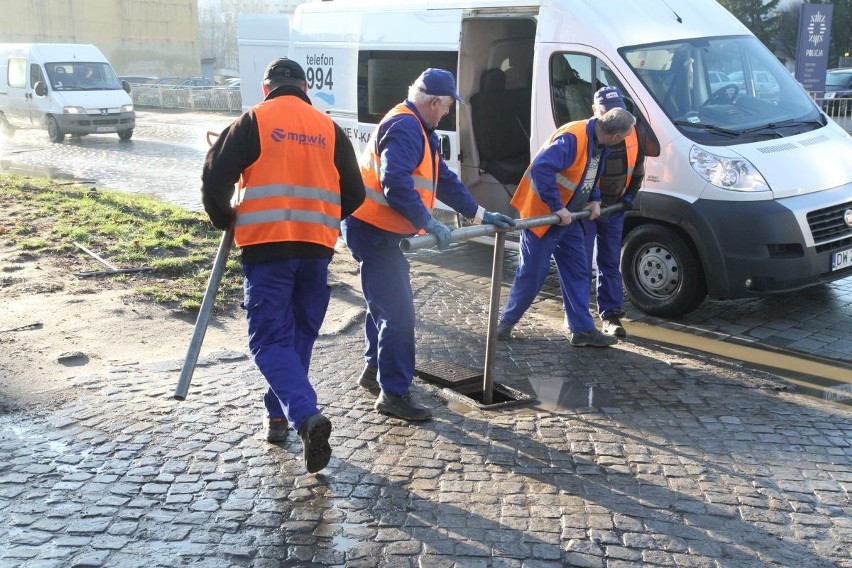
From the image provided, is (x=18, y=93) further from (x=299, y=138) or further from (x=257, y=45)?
(x=299, y=138)

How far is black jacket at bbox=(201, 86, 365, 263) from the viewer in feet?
14.5

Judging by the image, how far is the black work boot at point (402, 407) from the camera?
5.32 metres

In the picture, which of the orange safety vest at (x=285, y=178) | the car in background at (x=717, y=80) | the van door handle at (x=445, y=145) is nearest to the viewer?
the orange safety vest at (x=285, y=178)

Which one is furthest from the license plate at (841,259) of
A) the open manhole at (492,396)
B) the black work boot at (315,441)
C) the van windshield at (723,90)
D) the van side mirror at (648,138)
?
the black work boot at (315,441)

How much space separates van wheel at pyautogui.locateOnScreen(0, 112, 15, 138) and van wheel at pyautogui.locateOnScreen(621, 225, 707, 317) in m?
20.9

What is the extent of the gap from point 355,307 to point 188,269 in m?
1.83

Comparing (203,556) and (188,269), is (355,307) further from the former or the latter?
(203,556)

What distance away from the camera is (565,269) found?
6836mm

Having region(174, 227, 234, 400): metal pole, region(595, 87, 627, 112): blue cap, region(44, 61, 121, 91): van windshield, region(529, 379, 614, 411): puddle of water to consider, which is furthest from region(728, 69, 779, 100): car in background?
region(44, 61, 121, 91): van windshield

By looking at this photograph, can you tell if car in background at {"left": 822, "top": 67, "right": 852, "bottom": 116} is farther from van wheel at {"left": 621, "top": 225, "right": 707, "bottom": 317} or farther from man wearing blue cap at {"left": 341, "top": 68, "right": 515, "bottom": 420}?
man wearing blue cap at {"left": 341, "top": 68, "right": 515, "bottom": 420}

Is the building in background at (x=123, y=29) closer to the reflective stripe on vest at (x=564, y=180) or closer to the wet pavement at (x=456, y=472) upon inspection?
the reflective stripe on vest at (x=564, y=180)

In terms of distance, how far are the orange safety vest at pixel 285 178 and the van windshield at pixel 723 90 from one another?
374cm

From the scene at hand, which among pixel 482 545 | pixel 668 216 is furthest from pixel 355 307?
pixel 482 545

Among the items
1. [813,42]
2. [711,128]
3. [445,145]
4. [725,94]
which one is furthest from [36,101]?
[711,128]
